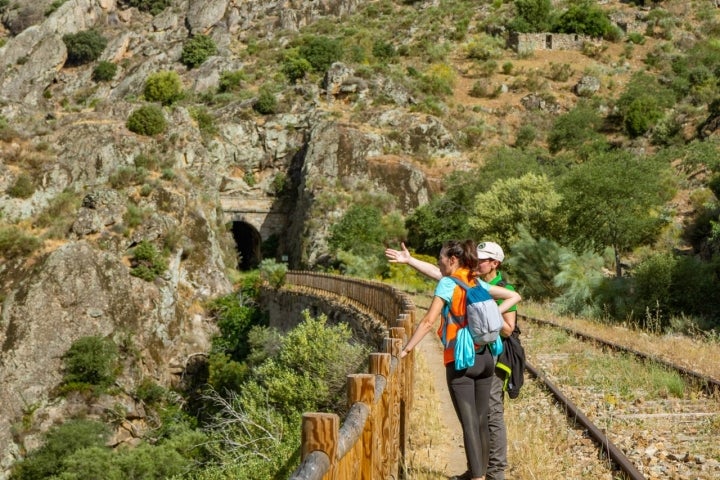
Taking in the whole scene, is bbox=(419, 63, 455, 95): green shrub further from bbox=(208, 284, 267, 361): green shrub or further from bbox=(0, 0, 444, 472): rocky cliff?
bbox=(208, 284, 267, 361): green shrub

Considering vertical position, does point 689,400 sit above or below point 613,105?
above

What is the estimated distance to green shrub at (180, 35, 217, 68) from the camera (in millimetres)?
66250

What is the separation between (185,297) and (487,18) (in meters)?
56.2

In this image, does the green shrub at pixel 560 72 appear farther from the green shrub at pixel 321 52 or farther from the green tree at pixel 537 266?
the green tree at pixel 537 266

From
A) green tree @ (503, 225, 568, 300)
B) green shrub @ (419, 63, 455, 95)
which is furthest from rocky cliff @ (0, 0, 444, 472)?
green tree @ (503, 225, 568, 300)

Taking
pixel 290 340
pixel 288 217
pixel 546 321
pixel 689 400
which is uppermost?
pixel 689 400

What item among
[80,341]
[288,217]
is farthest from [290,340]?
[288,217]

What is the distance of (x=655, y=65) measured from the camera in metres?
64.9

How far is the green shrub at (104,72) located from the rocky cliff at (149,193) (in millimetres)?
567

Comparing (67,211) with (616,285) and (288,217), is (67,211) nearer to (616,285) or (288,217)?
(288,217)

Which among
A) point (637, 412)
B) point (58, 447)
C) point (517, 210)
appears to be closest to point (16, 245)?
point (58, 447)

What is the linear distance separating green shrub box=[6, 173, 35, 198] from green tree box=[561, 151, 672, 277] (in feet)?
91.4

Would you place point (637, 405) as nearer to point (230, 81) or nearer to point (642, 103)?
point (642, 103)

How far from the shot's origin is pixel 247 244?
52031 mm
